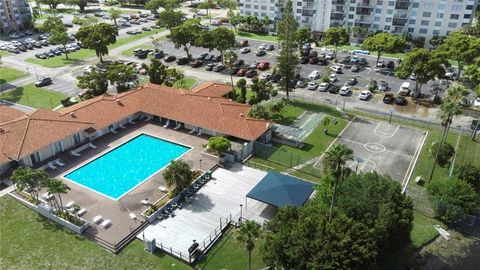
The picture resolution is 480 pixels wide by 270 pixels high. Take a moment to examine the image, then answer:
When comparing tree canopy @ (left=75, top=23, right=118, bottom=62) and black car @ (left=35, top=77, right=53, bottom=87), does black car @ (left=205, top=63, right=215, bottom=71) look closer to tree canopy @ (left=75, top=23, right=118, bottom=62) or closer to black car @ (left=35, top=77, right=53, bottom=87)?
tree canopy @ (left=75, top=23, right=118, bottom=62)

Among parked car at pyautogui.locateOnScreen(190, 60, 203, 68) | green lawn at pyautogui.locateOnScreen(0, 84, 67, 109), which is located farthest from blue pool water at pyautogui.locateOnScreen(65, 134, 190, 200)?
parked car at pyautogui.locateOnScreen(190, 60, 203, 68)

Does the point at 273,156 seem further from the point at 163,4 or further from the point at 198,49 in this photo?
the point at 163,4

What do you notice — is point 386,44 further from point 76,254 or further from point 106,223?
point 76,254

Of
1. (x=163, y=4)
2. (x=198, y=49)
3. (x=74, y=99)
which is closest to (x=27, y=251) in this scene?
(x=74, y=99)

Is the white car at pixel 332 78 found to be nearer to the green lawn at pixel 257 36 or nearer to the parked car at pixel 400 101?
the parked car at pixel 400 101

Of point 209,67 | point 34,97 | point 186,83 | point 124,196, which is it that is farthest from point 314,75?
point 34,97

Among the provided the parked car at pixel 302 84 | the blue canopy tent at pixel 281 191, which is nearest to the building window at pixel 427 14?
the parked car at pixel 302 84
